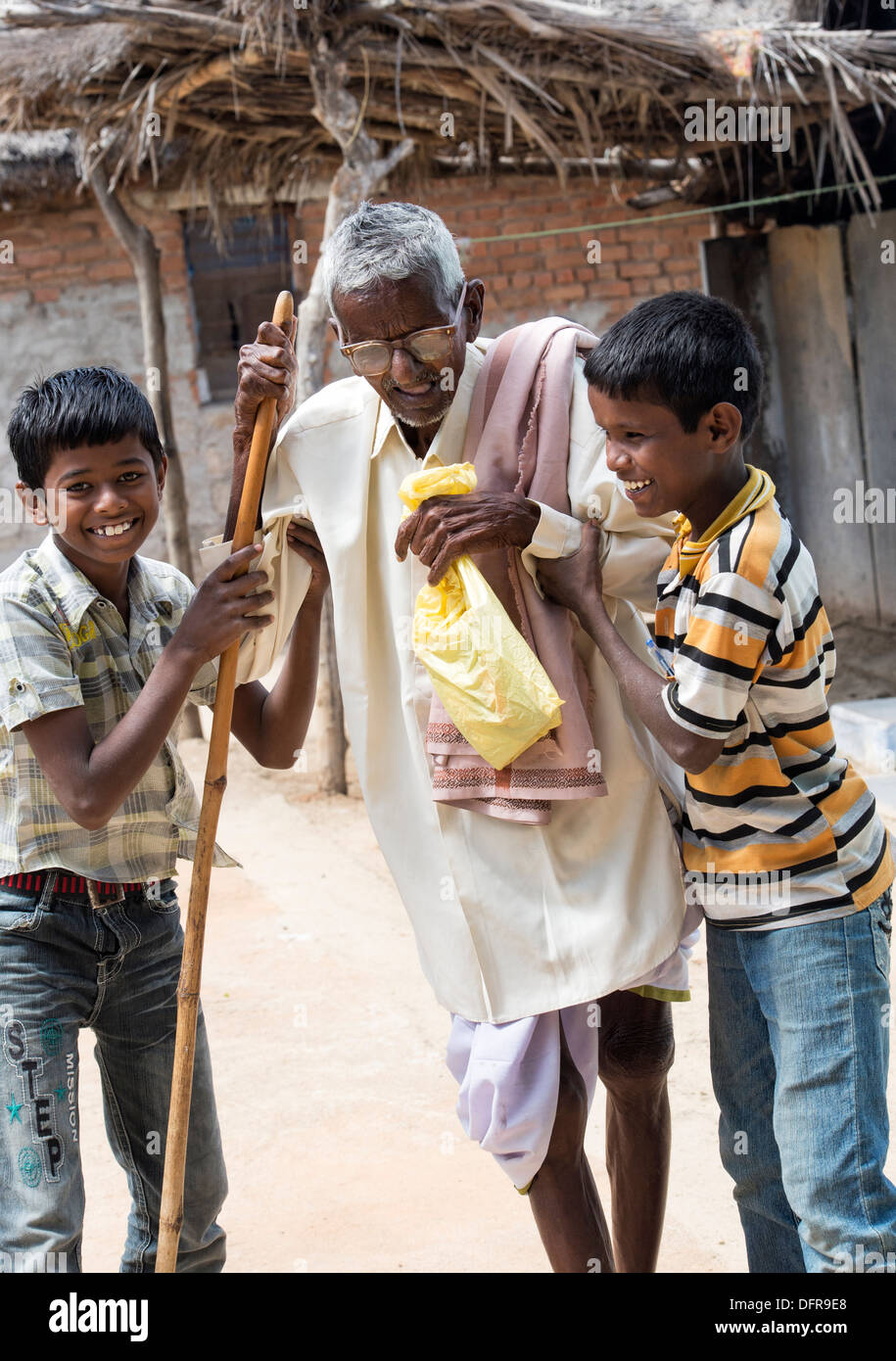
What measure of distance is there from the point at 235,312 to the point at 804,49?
4723mm

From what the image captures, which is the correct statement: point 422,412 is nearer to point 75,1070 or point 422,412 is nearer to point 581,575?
point 581,575

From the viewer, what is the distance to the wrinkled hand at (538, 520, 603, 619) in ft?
7.06

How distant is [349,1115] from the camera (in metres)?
3.83

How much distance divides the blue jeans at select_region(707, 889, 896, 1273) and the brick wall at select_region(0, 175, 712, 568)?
749 cm

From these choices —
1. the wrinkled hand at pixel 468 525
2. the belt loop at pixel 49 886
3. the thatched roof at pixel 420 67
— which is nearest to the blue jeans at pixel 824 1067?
the wrinkled hand at pixel 468 525

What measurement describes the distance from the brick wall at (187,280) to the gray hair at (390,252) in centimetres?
691

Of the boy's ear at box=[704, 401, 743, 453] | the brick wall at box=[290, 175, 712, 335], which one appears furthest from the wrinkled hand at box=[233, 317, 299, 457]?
the brick wall at box=[290, 175, 712, 335]

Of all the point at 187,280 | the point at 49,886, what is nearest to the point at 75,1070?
the point at 49,886

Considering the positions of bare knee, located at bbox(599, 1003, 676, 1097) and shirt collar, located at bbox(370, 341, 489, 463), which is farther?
bare knee, located at bbox(599, 1003, 676, 1097)

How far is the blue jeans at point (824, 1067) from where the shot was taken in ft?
6.27

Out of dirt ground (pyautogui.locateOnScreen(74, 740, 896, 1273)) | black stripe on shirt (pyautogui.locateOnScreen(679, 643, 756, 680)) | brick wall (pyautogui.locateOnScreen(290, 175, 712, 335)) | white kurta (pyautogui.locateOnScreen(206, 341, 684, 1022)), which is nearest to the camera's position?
black stripe on shirt (pyautogui.locateOnScreen(679, 643, 756, 680))

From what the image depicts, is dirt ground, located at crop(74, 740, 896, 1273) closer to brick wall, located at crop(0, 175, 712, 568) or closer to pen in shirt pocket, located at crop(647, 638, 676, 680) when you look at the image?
pen in shirt pocket, located at crop(647, 638, 676, 680)

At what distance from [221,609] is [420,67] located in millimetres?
4664

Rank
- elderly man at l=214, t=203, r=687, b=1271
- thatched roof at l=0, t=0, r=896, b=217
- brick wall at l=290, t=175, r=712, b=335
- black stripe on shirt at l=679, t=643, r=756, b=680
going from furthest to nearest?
brick wall at l=290, t=175, r=712, b=335
thatched roof at l=0, t=0, r=896, b=217
elderly man at l=214, t=203, r=687, b=1271
black stripe on shirt at l=679, t=643, r=756, b=680
